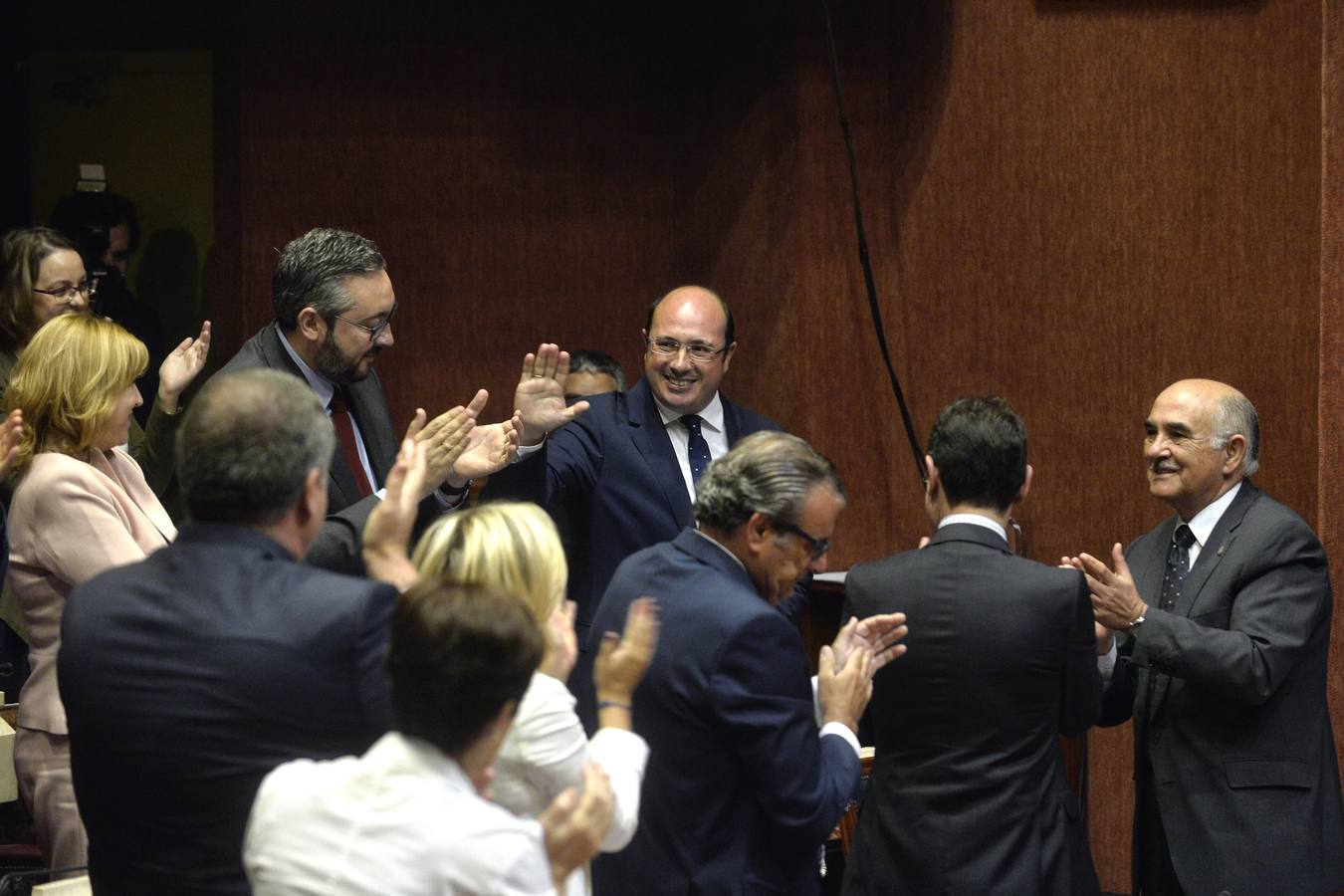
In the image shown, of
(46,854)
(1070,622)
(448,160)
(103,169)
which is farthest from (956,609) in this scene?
(103,169)

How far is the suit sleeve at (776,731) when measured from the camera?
232 centimetres

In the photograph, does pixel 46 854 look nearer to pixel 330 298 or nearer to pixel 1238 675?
pixel 330 298

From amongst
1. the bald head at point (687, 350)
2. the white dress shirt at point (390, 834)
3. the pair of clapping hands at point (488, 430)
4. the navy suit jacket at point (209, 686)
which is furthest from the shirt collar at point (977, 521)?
the white dress shirt at point (390, 834)

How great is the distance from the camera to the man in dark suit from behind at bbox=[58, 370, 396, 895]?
1.89 meters

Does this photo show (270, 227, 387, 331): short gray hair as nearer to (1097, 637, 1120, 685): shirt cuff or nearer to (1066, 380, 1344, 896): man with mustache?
(1066, 380, 1344, 896): man with mustache

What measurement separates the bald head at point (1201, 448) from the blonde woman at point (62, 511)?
216cm

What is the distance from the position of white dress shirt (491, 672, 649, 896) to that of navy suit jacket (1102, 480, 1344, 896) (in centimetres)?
162

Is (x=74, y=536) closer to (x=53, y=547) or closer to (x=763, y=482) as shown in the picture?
(x=53, y=547)

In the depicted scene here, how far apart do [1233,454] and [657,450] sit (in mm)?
1351

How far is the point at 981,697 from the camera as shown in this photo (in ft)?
9.30

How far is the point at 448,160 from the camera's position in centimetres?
498

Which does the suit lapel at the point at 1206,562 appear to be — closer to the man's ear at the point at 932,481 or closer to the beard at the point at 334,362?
the man's ear at the point at 932,481

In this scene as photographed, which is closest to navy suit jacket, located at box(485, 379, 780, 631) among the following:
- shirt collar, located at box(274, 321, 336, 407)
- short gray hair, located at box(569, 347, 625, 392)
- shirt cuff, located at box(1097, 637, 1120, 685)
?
shirt collar, located at box(274, 321, 336, 407)

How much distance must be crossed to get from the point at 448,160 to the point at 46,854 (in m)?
2.67
